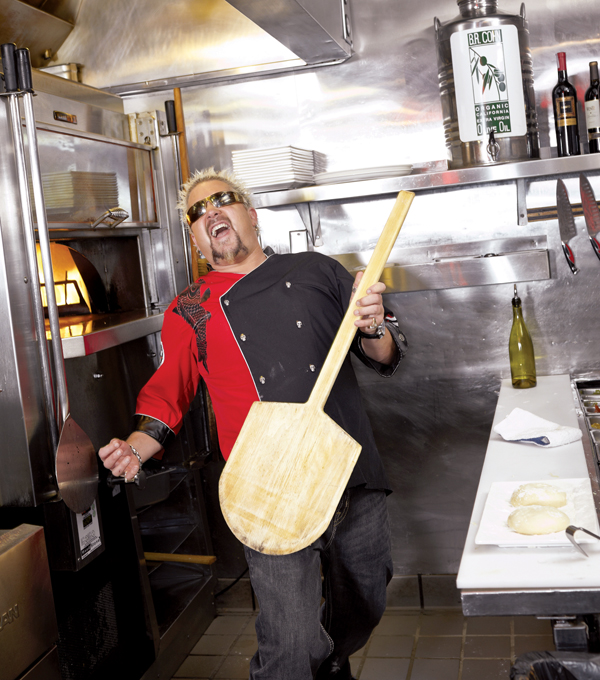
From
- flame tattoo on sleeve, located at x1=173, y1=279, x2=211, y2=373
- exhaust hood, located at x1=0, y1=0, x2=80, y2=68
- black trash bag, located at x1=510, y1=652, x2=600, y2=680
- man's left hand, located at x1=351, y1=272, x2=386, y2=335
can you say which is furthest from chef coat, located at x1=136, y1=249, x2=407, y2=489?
exhaust hood, located at x1=0, y1=0, x2=80, y2=68

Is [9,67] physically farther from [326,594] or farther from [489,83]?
[326,594]

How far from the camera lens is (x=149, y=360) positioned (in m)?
2.89

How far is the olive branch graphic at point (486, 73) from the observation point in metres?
2.52

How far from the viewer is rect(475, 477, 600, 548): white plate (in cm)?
139

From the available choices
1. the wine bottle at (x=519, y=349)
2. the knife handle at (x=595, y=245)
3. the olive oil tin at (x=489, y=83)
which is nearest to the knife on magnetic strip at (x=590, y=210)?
the knife handle at (x=595, y=245)

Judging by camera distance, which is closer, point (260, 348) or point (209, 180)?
point (260, 348)

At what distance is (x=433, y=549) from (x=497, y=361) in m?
0.87

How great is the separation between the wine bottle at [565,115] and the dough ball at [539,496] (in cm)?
153

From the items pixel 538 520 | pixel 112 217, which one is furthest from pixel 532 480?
pixel 112 217

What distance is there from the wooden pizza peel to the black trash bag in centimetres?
49

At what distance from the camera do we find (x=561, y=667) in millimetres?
1352

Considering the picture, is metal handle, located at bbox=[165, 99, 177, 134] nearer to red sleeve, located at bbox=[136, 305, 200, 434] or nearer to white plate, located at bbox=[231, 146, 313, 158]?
white plate, located at bbox=[231, 146, 313, 158]

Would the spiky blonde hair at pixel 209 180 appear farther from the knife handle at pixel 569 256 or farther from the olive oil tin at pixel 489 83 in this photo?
the knife handle at pixel 569 256

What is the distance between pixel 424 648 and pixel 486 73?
2160 mm
